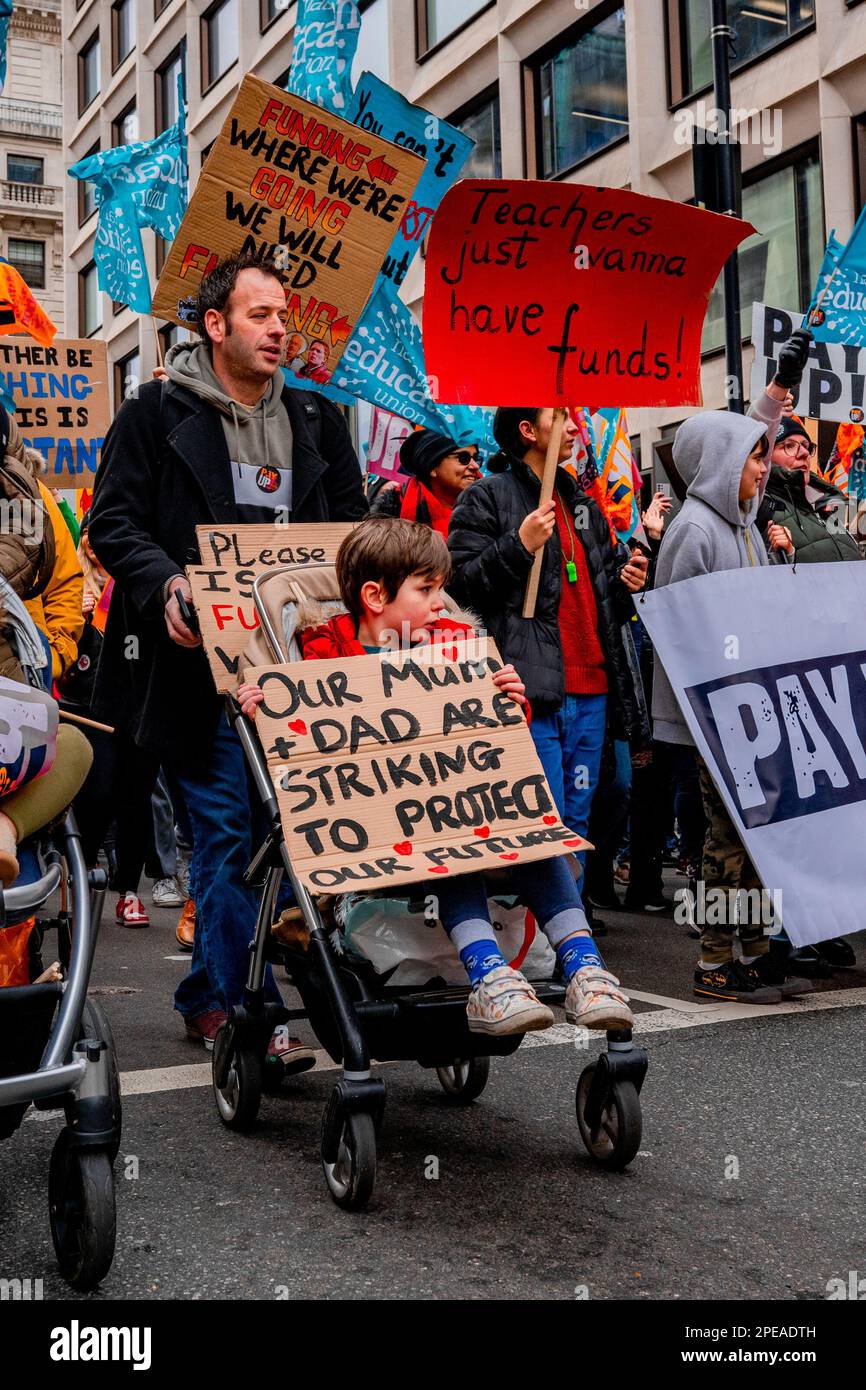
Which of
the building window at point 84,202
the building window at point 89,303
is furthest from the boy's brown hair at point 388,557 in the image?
the building window at point 84,202

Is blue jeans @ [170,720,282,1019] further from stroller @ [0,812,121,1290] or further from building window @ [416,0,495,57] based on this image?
building window @ [416,0,495,57]

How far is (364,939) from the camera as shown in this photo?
306 centimetres

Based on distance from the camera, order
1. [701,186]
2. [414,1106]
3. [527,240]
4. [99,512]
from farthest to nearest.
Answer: [701,186] < [527,240] < [99,512] < [414,1106]

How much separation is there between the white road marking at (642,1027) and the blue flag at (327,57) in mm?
4821

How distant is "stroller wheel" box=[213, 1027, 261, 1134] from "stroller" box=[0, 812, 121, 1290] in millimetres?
723

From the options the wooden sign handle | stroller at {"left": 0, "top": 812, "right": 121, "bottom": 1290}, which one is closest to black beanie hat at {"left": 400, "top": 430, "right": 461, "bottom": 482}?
the wooden sign handle

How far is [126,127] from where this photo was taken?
32469 millimetres

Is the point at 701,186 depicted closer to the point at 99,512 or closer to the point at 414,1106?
the point at 99,512

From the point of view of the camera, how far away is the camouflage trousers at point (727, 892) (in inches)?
195

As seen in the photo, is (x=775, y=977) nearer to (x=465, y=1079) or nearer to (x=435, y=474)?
(x=465, y=1079)

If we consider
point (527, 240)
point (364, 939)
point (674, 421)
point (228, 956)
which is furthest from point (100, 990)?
point (674, 421)

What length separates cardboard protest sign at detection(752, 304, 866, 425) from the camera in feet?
25.1

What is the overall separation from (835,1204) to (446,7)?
20.2 metres

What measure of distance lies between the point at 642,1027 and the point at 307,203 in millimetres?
3001
